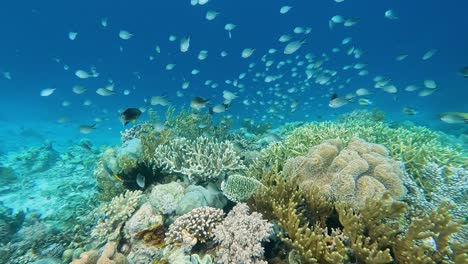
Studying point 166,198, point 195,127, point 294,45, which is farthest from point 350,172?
point 294,45

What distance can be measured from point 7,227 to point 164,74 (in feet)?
214

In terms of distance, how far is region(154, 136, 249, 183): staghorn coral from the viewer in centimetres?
659

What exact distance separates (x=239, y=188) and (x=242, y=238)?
158 centimetres

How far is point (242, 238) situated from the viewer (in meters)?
4.04

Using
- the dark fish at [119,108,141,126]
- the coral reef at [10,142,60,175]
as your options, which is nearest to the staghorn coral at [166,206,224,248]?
the dark fish at [119,108,141,126]

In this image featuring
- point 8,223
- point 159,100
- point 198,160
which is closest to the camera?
point 198,160

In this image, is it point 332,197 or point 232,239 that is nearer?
point 232,239

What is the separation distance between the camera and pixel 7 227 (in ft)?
29.9

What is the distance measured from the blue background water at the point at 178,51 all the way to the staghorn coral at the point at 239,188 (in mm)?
39546

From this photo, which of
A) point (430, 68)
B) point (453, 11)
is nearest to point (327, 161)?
point (430, 68)

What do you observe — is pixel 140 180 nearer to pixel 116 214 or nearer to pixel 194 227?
pixel 116 214

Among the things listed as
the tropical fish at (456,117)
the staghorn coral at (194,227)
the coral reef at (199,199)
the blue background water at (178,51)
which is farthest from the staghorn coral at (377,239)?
the blue background water at (178,51)

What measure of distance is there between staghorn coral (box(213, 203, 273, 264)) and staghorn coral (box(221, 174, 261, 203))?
0.98m

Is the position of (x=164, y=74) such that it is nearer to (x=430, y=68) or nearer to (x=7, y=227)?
(x=7, y=227)
